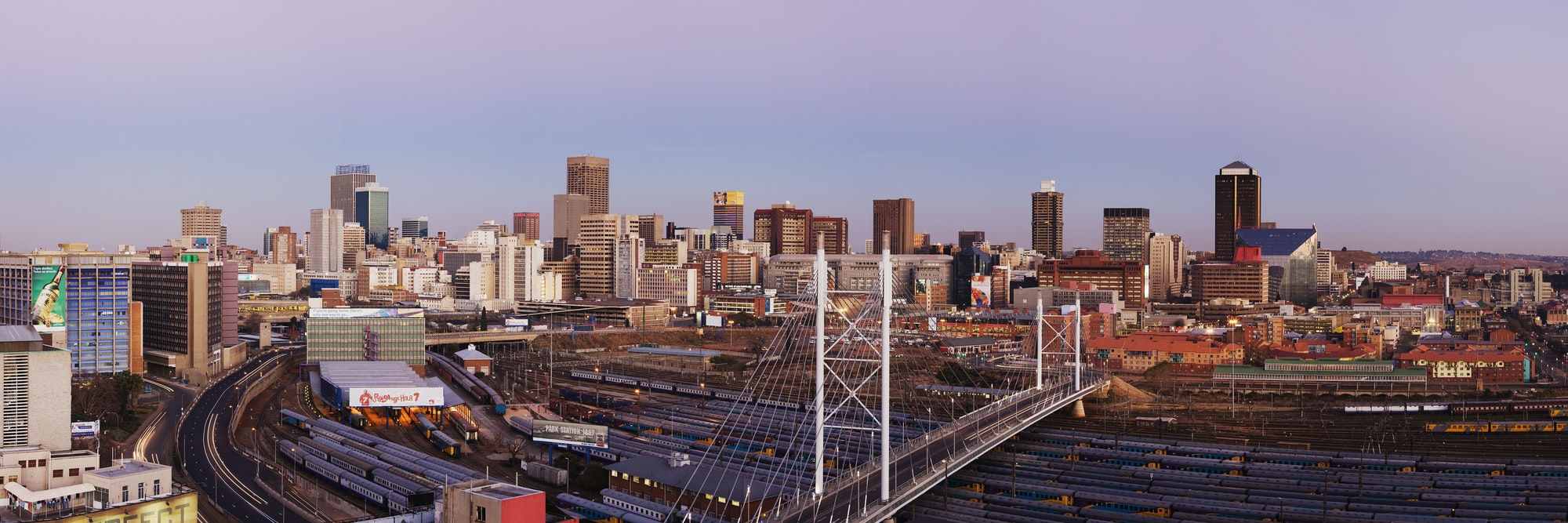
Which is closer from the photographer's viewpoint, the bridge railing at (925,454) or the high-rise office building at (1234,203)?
the bridge railing at (925,454)

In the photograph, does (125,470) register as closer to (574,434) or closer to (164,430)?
(574,434)

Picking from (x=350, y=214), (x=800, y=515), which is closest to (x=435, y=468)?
(x=800, y=515)

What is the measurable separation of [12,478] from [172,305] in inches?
1060

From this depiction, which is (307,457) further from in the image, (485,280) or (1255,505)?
(485,280)

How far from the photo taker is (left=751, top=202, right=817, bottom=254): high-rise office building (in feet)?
416

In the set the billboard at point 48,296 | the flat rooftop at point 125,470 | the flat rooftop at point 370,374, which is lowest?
the flat rooftop at point 370,374

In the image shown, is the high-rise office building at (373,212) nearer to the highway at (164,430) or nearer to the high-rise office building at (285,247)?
the high-rise office building at (285,247)

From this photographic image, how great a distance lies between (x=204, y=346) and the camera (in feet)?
151

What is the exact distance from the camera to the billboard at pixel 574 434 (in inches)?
1166

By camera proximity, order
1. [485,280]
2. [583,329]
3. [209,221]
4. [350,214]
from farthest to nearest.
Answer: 1. [350,214]
2. [209,221]
3. [485,280]
4. [583,329]

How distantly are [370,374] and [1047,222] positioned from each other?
9642 cm

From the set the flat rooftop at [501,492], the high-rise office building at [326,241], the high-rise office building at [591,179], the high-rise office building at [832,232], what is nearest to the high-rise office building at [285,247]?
the high-rise office building at [326,241]

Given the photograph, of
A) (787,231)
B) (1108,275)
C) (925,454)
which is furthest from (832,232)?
(925,454)

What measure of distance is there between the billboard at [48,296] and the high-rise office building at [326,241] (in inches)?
3975
